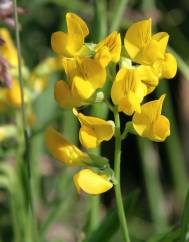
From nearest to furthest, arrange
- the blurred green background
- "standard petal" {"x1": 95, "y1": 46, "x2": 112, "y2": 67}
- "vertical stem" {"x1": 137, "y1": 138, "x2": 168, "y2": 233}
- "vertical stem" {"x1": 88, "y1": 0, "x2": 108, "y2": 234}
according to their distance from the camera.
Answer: "standard petal" {"x1": 95, "y1": 46, "x2": 112, "y2": 67}, "vertical stem" {"x1": 88, "y1": 0, "x2": 108, "y2": 234}, the blurred green background, "vertical stem" {"x1": 137, "y1": 138, "x2": 168, "y2": 233}

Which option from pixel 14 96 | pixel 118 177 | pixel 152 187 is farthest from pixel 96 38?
pixel 152 187

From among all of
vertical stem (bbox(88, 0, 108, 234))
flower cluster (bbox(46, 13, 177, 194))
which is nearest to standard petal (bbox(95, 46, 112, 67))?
flower cluster (bbox(46, 13, 177, 194))

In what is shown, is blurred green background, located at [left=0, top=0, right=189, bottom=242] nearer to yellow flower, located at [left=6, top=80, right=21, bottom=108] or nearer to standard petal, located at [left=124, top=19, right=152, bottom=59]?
yellow flower, located at [left=6, top=80, right=21, bottom=108]

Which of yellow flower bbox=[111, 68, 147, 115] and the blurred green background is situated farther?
the blurred green background

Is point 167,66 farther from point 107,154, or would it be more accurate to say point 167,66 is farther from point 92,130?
point 107,154

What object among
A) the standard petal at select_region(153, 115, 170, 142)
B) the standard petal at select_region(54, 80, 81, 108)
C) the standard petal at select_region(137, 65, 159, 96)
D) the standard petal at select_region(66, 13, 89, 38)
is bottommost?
the standard petal at select_region(153, 115, 170, 142)
